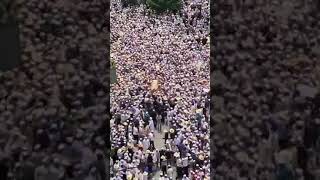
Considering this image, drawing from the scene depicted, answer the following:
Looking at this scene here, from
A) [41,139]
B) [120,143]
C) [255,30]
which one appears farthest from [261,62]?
[120,143]

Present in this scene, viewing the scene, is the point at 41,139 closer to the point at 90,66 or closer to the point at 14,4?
the point at 90,66

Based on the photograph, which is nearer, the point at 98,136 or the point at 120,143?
the point at 98,136

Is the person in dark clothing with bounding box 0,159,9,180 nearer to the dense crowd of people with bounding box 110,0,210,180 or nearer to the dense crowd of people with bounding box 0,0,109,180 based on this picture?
the dense crowd of people with bounding box 0,0,109,180

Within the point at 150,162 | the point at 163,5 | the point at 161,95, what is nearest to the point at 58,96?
the point at 150,162

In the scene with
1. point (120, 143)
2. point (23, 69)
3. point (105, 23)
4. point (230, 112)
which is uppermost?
point (105, 23)

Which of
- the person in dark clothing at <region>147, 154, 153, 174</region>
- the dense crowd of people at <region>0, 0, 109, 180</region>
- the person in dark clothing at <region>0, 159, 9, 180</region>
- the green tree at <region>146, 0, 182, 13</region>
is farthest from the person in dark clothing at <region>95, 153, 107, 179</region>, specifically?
the green tree at <region>146, 0, 182, 13</region>

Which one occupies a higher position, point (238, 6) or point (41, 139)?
point (238, 6)
